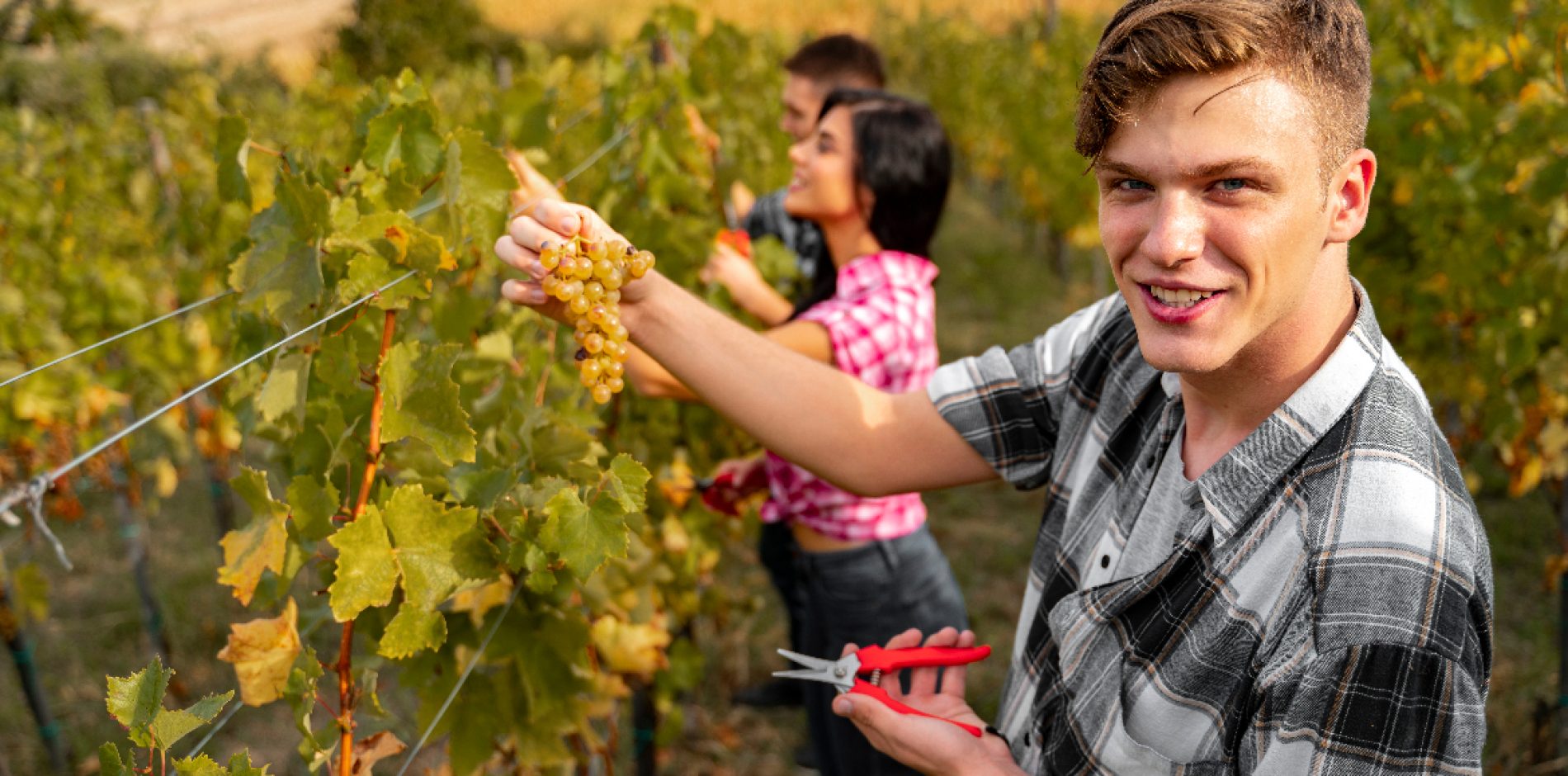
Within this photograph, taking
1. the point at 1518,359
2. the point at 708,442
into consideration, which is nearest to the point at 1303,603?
the point at 1518,359

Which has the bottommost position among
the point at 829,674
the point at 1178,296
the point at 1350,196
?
the point at 829,674

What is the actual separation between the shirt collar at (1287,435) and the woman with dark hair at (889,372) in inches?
48.2

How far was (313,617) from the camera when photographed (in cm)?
175

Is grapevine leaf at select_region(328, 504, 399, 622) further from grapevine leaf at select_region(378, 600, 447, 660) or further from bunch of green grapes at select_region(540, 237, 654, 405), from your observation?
bunch of green grapes at select_region(540, 237, 654, 405)

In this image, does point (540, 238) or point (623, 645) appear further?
point (623, 645)

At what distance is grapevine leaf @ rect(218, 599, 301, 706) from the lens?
1315 millimetres

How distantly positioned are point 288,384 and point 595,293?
40 centimetres

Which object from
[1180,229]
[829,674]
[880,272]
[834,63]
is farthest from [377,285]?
[834,63]

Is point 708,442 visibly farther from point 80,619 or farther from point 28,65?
point 28,65

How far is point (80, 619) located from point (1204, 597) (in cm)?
492

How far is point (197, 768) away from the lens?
3.14ft

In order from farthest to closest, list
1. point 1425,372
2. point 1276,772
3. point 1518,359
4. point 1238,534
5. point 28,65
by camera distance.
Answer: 1. point 28,65
2. point 1425,372
3. point 1518,359
4. point 1238,534
5. point 1276,772

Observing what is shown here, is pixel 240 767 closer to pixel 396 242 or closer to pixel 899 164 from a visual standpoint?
pixel 396 242

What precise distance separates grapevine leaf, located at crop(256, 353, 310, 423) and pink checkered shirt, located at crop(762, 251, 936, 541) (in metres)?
1.12
